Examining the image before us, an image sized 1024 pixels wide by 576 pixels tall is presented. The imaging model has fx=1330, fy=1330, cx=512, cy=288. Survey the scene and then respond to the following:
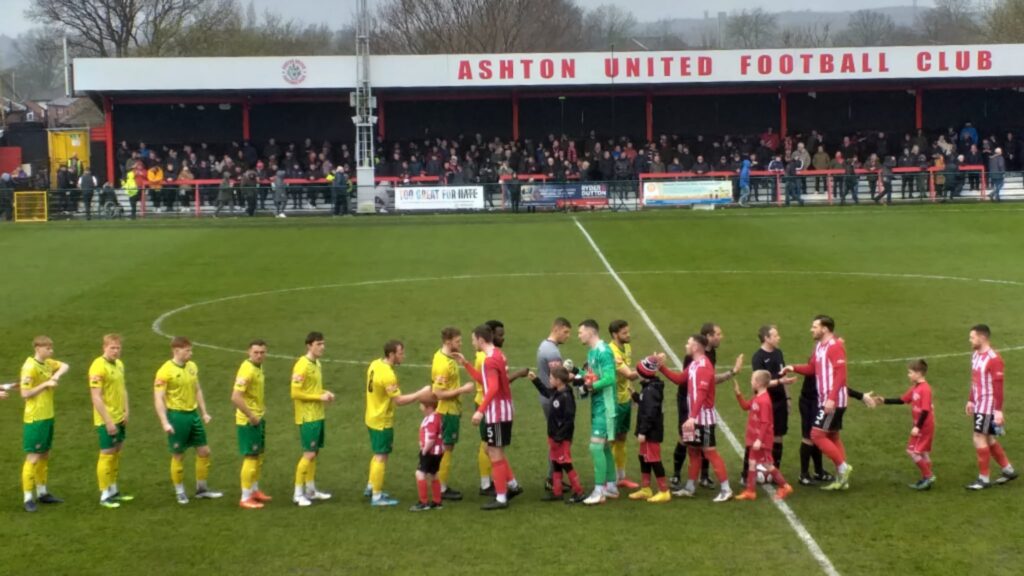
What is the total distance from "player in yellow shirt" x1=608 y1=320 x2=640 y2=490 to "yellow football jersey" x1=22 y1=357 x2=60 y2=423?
18.7 ft

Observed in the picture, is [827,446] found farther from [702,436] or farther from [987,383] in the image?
[987,383]

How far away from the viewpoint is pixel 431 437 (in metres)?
12.9

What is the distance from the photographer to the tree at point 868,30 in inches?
5940

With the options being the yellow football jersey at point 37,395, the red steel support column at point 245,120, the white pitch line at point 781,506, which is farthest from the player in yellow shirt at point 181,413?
the red steel support column at point 245,120

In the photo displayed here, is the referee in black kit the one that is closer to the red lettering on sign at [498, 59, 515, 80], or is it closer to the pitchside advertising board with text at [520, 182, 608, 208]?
the pitchside advertising board with text at [520, 182, 608, 208]

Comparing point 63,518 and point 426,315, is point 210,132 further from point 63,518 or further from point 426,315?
point 63,518

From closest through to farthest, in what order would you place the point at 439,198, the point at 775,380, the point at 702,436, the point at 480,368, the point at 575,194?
the point at 702,436, the point at 480,368, the point at 775,380, the point at 575,194, the point at 439,198

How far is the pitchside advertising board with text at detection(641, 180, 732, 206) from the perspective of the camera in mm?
48031

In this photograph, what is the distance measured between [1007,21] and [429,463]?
80716 millimetres

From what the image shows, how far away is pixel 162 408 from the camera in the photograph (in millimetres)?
13164

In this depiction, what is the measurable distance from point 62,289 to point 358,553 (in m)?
20.1

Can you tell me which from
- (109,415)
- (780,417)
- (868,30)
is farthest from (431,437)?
(868,30)

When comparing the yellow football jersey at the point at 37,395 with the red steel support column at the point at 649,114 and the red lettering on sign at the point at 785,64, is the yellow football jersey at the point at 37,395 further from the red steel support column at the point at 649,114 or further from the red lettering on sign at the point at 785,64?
the red lettering on sign at the point at 785,64

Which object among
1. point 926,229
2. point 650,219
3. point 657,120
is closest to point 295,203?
point 650,219
